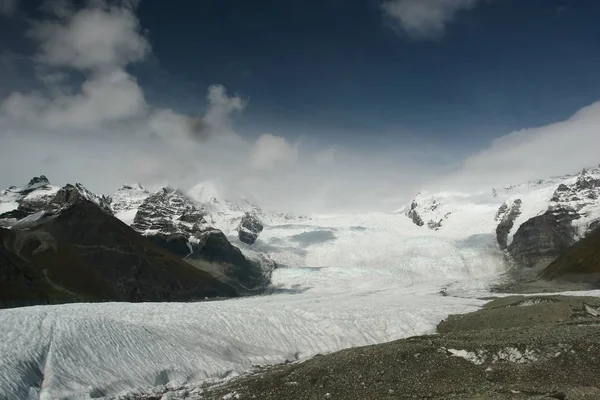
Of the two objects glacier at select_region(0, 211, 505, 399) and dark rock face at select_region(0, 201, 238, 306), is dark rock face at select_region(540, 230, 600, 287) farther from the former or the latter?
dark rock face at select_region(0, 201, 238, 306)

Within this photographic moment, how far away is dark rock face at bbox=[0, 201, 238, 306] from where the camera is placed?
127 metres

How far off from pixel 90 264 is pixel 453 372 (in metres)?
154

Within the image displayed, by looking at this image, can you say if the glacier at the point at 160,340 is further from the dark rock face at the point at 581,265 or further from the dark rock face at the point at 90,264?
the dark rock face at the point at 581,265

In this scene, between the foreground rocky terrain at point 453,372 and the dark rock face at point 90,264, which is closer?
the foreground rocky terrain at point 453,372

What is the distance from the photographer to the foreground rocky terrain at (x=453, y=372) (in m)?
23.3

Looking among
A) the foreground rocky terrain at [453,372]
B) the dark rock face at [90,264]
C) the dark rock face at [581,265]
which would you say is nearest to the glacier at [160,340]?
the foreground rocky terrain at [453,372]

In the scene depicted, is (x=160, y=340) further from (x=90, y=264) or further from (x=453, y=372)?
(x=90, y=264)

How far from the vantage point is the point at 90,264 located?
158500mm

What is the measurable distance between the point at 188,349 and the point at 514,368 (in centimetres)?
2326

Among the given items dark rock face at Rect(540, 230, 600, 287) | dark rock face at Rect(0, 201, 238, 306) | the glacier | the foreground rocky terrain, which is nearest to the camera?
the foreground rocky terrain

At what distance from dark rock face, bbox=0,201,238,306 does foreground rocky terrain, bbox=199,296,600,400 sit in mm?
101444

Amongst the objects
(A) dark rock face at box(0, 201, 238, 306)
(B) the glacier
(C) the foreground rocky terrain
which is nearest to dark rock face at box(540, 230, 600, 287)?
(B) the glacier

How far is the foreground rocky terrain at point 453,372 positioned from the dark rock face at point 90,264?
101 meters

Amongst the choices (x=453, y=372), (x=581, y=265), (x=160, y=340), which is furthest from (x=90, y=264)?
(x=581, y=265)
